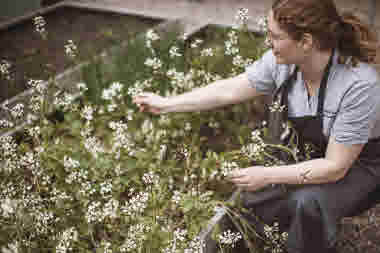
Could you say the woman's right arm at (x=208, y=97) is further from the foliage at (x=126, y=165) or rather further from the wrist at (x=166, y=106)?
the foliage at (x=126, y=165)

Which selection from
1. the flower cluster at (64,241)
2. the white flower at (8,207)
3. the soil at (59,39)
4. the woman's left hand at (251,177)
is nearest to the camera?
the white flower at (8,207)

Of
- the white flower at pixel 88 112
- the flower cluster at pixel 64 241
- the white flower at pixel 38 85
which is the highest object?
the white flower at pixel 38 85

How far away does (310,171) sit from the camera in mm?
1876

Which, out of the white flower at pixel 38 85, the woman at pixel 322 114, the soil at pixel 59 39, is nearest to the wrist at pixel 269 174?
the woman at pixel 322 114

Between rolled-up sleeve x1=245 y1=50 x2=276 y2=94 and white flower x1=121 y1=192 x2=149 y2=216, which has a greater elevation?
rolled-up sleeve x1=245 y1=50 x2=276 y2=94

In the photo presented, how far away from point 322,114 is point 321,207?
1.41ft

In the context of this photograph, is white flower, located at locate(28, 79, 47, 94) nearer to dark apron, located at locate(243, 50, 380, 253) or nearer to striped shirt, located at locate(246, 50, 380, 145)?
dark apron, located at locate(243, 50, 380, 253)

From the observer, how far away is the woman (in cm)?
180

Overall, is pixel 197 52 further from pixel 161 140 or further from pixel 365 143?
pixel 365 143

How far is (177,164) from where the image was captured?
8.49 ft

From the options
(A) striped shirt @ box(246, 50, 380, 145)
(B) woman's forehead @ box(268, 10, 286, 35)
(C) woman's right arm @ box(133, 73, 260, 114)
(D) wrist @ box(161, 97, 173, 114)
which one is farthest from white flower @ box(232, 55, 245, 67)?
(B) woman's forehead @ box(268, 10, 286, 35)

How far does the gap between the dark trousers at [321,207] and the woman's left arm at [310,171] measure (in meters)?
0.07

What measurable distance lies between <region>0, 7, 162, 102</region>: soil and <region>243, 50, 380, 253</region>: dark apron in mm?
2025

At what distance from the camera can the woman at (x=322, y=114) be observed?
1801mm
